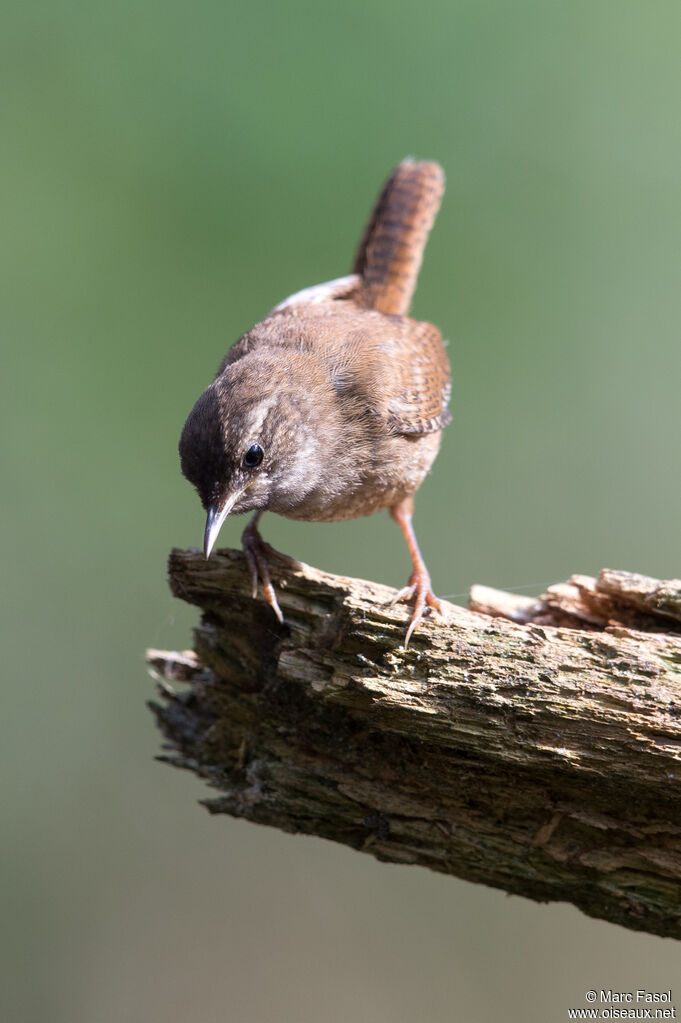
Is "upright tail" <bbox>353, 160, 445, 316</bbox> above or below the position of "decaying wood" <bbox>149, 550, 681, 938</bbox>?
above

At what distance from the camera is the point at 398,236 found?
5.04 meters

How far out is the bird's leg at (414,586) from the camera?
3.10 metres

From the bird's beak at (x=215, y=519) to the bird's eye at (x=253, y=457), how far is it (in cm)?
9

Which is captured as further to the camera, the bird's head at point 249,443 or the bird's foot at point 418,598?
the bird's head at point 249,443

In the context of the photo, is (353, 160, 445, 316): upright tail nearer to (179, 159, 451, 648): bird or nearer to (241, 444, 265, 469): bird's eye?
(179, 159, 451, 648): bird

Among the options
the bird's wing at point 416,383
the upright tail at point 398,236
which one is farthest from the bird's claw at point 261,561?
the upright tail at point 398,236

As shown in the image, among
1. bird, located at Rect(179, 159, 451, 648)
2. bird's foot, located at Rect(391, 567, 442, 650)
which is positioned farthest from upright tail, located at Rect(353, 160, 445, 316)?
bird's foot, located at Rect(391, 567, 442, 650)

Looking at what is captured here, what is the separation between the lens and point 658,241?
6.63 m

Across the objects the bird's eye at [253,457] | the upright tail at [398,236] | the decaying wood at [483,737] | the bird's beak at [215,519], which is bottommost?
the decaying wood at [483,737]

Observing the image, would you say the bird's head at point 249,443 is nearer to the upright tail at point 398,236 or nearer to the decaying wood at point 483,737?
the decaying wood at point 483,737

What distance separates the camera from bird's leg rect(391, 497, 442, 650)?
3103 mm

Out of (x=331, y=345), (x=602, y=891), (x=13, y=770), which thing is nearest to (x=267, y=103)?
(x=331, y=345)

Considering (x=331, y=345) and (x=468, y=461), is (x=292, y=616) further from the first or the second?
(x=468, y=461)

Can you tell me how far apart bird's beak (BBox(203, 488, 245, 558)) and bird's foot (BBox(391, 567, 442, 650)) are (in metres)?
0.65
